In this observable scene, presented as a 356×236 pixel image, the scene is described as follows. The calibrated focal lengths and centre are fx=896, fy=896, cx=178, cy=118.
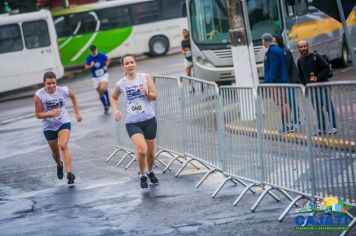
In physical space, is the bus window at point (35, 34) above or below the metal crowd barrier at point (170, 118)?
below

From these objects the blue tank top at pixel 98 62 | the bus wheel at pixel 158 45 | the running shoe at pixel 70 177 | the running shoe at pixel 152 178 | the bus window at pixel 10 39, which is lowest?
the bus wheel at pixel 158 45

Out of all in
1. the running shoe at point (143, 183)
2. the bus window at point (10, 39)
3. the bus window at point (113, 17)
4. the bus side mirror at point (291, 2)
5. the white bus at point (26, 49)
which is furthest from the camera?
the bus window at point (113, 17)

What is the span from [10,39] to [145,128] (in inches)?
890

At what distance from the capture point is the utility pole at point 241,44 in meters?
17.0

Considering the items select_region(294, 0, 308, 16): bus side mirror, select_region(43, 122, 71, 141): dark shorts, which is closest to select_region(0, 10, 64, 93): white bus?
select_region(294, 0, 308, 16): bus side mirror

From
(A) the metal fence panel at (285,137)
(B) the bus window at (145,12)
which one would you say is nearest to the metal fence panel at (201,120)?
(A) the metal fence panel at (285,137)

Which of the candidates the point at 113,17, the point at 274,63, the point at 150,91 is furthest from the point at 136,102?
the point at 113,17

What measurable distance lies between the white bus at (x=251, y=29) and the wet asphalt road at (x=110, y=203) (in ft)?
22.3

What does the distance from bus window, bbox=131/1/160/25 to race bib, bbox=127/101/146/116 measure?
28.3 m

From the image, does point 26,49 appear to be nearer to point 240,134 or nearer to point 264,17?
point 264,17

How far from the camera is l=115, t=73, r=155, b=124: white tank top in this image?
11.6m

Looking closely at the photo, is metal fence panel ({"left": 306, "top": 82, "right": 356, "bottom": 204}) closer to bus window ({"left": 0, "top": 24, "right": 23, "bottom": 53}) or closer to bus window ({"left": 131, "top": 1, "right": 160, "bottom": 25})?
bus window ({"left": 0, "top": 24, "right": 23, "bottom": 53})

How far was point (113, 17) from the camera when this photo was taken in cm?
3938

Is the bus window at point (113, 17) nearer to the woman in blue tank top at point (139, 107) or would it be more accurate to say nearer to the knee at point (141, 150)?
the woman in blue tank top at point (139, 107)
